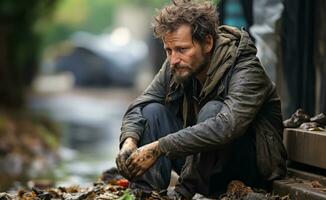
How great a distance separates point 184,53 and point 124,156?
80 centimetres

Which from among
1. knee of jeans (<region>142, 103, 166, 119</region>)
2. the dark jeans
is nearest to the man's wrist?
the dark jeans

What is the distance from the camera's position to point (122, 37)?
2418 inches

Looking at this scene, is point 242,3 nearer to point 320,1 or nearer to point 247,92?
point 320,1

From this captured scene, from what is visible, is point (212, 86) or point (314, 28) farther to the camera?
point (314, 28)

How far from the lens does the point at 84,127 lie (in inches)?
802

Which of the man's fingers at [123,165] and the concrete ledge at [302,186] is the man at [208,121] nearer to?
the man's fingers at [123,165]

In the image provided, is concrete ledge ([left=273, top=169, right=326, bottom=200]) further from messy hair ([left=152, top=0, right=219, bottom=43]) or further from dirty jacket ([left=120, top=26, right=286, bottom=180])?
messy hair ([left=152, top=0, right=219, bottom=43])

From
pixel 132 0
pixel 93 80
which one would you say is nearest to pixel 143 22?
pixel 132 0

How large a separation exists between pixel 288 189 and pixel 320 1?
232cm

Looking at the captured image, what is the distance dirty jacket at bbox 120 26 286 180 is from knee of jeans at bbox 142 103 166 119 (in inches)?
2.0

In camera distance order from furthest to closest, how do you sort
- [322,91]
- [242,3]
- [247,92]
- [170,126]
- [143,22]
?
1. [143,22]
2. [242,3]
3. [322,91]
4. [170,126]
5. [247,92]

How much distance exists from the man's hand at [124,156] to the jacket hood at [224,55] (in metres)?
0.60

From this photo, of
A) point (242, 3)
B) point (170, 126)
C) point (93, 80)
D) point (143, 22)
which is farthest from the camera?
point (143, 22)

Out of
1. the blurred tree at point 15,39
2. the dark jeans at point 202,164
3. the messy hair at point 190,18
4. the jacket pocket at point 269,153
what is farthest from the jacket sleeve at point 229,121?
the blurred tree at point 15,39
